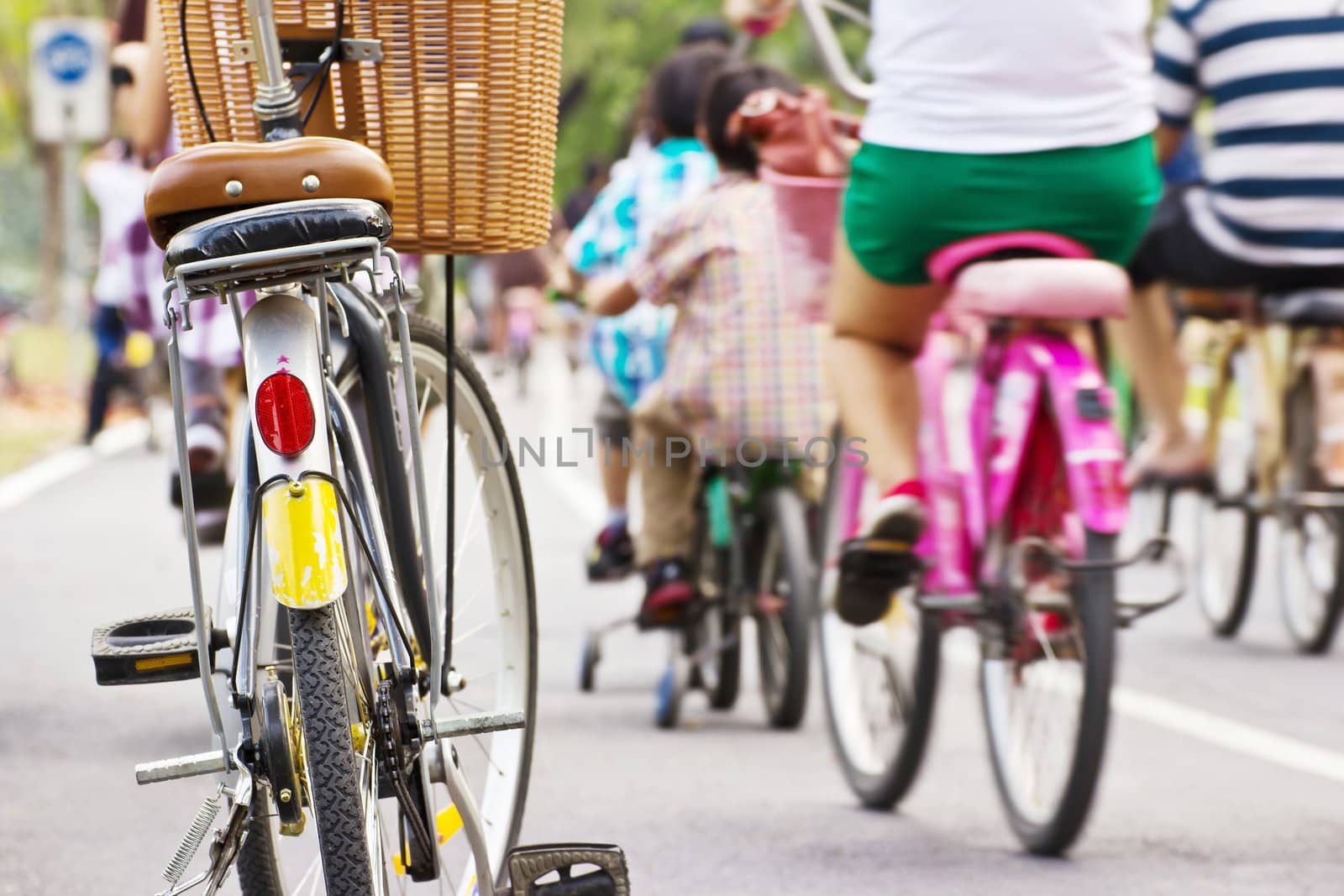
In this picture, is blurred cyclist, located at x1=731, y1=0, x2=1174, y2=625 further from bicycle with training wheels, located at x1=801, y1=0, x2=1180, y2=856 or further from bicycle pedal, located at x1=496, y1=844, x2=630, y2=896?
bicycle pedal, located at x1=496, y1=844, x2=630, y2=896

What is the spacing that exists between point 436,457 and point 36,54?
16.2 m

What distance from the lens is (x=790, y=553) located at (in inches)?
220

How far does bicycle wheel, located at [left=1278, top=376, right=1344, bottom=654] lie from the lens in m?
6.73

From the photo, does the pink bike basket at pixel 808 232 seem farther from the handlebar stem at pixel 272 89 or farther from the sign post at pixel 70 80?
the sign post at pixel 70 80

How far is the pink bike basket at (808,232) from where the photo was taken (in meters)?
4.77

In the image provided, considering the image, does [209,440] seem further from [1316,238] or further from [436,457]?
[1316,238]

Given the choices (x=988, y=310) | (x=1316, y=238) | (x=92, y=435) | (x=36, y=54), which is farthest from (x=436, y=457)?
Answer: (x=36, y=54)

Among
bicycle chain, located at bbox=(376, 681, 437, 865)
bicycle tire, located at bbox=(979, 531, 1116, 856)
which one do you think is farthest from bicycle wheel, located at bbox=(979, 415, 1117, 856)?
bicycle chain, located at bbox=(376, 681, 437, 865)

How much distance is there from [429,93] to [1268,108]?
3308 millimetres

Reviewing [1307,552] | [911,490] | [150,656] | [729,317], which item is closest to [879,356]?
[911,490]

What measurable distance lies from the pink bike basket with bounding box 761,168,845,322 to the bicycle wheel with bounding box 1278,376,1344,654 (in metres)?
2.33

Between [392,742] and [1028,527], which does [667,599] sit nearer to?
[1028,527]

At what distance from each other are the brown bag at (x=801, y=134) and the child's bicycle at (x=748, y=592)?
1040mm

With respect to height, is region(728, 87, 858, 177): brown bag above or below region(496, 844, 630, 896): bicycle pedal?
above
